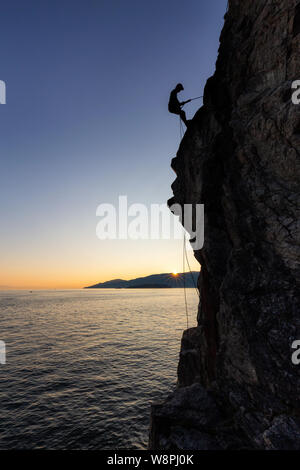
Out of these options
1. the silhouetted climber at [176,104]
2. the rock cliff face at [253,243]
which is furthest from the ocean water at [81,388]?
the silhouetted climber at [176,104]

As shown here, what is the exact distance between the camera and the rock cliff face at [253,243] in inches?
348

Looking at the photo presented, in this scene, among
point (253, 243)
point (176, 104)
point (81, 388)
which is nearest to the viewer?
point (253, 243)

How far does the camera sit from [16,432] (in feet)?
56.1

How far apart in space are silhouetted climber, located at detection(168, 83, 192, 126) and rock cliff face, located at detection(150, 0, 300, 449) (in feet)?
11.8

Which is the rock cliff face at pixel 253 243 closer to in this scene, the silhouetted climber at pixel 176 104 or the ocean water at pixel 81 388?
the silhouetted climber at pixel 176 104

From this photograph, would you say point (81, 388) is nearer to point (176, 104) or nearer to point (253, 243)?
point (253, 243)

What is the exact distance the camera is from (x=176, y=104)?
17.5m

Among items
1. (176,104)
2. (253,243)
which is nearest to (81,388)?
(253,243)

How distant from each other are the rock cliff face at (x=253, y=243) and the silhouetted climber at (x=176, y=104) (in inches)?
142

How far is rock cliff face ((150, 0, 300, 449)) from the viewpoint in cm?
883

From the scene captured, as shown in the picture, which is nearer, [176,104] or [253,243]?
[253,243]

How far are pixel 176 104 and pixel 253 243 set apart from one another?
513 inches

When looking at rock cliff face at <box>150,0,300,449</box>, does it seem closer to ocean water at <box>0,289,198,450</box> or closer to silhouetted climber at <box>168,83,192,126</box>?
silhouetted climber at <box>168,83,192,126</box>

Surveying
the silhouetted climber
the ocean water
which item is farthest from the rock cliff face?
the ocean water
